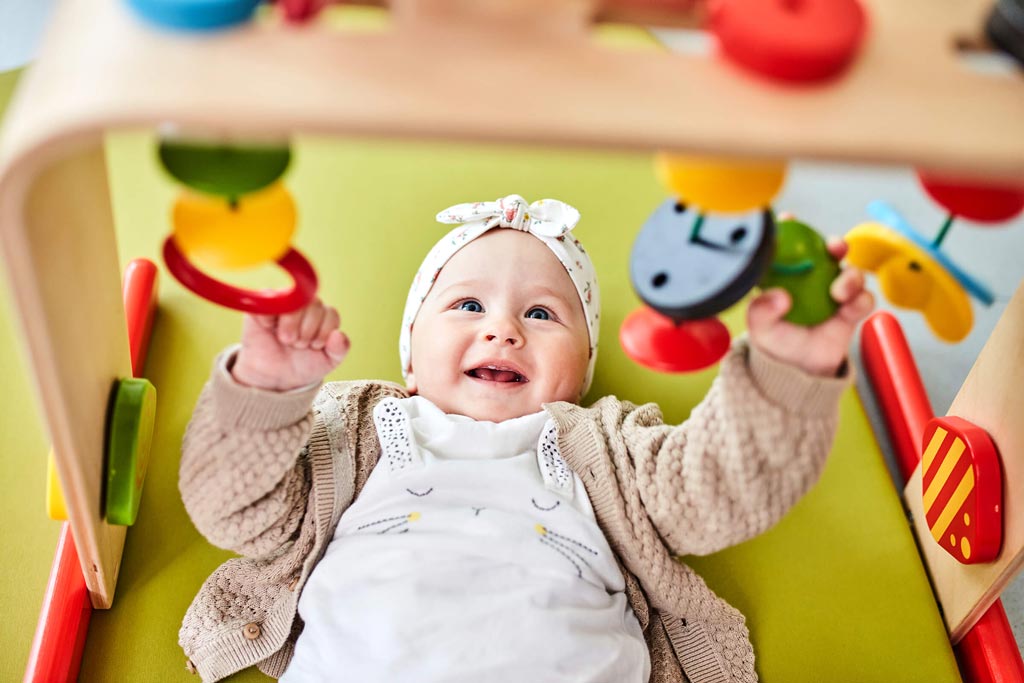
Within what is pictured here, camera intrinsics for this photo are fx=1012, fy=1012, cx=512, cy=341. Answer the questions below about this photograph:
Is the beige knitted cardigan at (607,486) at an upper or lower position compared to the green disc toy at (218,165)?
lower

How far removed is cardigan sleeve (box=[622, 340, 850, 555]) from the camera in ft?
2.64

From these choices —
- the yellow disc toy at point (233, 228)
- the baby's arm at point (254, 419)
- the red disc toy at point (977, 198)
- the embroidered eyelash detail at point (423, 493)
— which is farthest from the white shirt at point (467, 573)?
the red disc toy at point (977, 198)

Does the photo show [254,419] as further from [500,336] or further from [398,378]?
[398,378]

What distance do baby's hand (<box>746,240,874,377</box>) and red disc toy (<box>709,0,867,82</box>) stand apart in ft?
0.69

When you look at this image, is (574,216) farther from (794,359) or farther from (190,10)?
(190,10)

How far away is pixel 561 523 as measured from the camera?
0.95 metres

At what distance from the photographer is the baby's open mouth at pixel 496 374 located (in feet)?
3.45

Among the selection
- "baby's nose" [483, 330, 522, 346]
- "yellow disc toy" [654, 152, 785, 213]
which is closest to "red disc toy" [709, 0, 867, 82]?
"yellow disc toy" [654, 152, 785, 213]

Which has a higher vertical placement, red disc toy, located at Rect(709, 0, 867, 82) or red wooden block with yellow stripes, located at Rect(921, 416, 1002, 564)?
red disc toy, located at Rect(709, 0, 867, 82)

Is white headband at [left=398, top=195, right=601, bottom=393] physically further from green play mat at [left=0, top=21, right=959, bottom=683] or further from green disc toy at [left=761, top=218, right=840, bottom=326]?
green disc toy at [left=761, top=218, right=840, bottom=326]

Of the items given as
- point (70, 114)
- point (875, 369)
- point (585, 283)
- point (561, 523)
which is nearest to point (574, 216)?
point (585, 283)

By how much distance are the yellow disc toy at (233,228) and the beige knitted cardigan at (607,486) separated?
17 centimetres

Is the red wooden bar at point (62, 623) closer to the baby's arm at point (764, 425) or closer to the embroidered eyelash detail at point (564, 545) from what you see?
the embroidered eyelash detail at point (564, 545)

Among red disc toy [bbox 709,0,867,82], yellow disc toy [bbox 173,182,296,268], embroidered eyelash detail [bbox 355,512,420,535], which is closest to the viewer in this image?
red disc toy [bbox 709,0,867,82]
